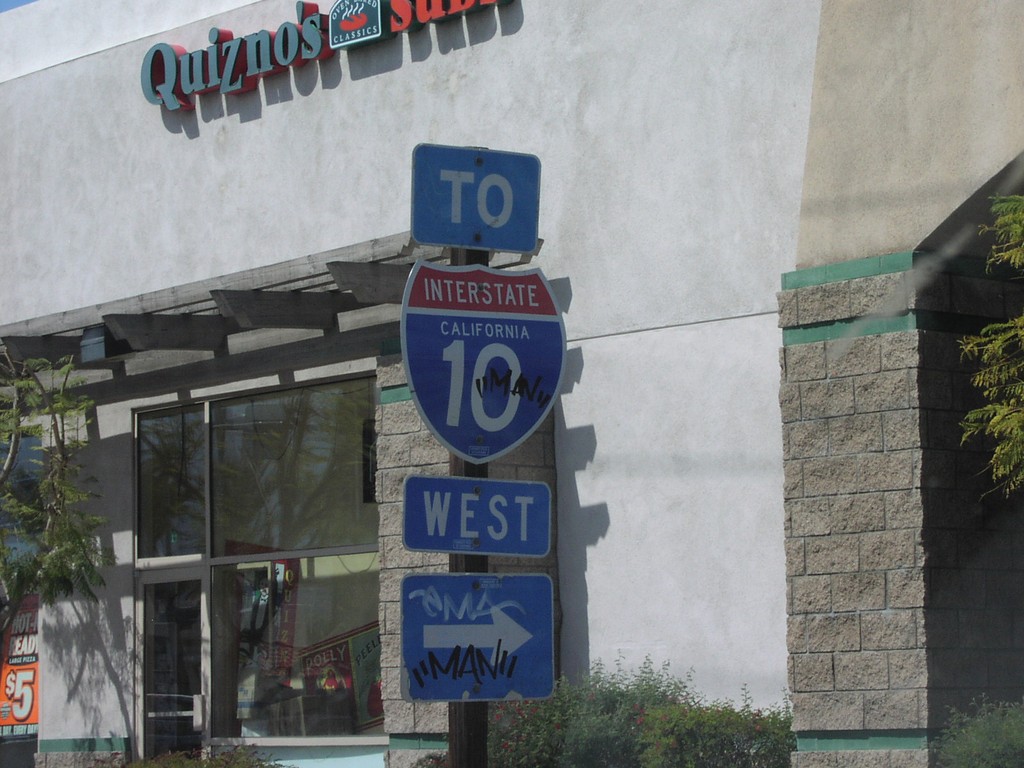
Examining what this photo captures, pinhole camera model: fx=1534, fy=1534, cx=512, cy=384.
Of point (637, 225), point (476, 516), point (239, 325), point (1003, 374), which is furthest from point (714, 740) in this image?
point (239, 325)

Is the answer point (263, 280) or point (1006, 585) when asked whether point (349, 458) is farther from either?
point (1006, 585)

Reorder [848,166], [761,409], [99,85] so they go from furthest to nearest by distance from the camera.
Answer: [99,85] < [761,409] < [848,166]

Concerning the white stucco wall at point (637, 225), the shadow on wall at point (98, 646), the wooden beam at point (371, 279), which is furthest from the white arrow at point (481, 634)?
the shadow on wall at point (98, 646)

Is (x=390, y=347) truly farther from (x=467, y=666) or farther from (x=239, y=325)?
(x=467, y=666)

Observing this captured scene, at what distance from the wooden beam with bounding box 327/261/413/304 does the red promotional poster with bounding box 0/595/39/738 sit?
6408 mm

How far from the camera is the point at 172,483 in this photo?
48.8ft

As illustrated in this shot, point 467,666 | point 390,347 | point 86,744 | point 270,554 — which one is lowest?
point 86,744

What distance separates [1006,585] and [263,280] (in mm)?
6527

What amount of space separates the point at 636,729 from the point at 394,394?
3.43 metres

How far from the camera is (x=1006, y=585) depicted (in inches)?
361

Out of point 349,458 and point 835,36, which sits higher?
point 835,36

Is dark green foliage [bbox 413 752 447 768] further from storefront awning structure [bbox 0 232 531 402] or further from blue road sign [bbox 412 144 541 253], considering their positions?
blue road sign [bbox 412 144 541 253]

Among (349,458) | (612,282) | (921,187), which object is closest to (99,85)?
(349,458)

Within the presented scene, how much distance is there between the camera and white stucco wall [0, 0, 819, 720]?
10.8 m
